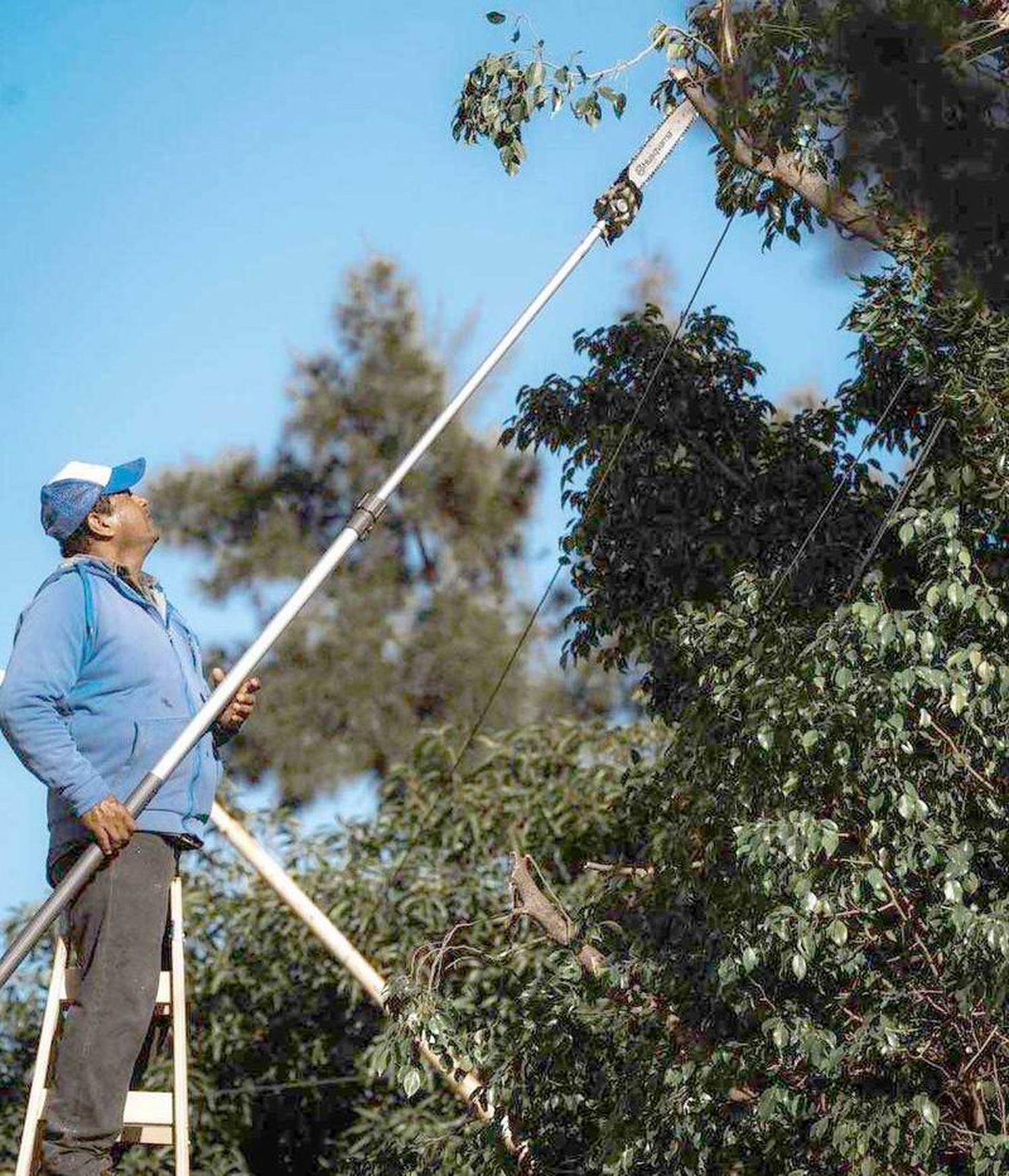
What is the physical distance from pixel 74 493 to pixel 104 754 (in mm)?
529

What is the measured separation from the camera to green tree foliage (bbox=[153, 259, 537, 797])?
1354 cm

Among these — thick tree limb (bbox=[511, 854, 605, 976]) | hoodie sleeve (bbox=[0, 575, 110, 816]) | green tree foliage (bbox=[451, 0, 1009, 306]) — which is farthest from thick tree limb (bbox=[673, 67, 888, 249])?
hoodie sleeve (bbox=[0, 575, 110, 816])

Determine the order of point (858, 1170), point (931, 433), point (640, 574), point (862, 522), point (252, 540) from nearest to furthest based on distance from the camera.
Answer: point (858, 1170) < point (931, 433) < point (862, 522) < point (640, 574) < point (252, 540)

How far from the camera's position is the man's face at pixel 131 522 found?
385cm

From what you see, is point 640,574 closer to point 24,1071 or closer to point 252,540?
point 24,1071

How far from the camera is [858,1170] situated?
447 centimetres

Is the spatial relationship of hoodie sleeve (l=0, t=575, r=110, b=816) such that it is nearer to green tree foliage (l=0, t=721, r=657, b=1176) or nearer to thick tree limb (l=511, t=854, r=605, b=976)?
thick tree limb (l=511, t=854, r=605, b=976)

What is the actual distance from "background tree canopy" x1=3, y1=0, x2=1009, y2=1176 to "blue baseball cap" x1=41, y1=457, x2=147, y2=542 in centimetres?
171

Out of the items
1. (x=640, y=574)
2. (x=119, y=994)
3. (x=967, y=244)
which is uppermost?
(x=967, y=244)

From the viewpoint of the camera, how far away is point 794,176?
5.62m

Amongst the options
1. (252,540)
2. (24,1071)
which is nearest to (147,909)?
(24,1071)

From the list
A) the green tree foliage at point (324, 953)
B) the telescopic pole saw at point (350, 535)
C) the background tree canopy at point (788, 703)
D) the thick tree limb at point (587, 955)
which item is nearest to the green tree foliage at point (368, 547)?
the green tree foliage at point (324, 953)

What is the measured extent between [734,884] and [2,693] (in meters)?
2.11

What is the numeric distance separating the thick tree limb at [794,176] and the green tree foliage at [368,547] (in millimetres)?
7996
